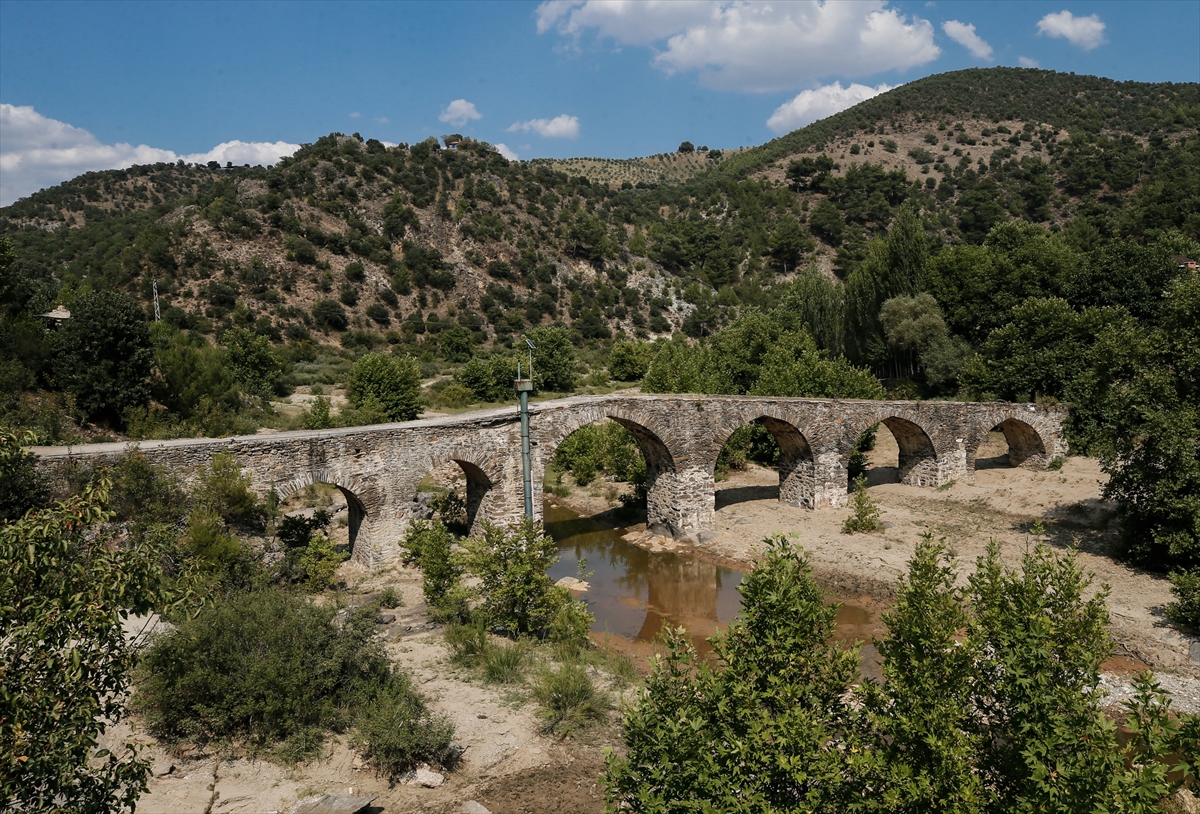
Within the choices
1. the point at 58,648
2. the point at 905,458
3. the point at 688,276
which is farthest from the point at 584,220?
the point at 58,648

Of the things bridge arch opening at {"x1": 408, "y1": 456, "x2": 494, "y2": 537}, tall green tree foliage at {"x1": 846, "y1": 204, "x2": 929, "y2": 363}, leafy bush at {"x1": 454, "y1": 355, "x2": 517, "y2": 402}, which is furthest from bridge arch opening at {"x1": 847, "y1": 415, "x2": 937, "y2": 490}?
leafy bush at {"x1": 454, "y1": 355, "x2": 517, "y2": 402}

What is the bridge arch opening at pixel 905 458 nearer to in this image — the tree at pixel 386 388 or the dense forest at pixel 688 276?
the dense forest at pixel 688 276

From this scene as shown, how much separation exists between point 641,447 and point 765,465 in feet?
32.3

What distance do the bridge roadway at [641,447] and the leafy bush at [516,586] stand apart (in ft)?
10.1

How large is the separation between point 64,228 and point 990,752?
63420 millimetres

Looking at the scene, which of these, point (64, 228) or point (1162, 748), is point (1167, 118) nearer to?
point (1162, 748)

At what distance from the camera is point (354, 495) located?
606 inches

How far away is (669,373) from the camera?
33719 millimetres

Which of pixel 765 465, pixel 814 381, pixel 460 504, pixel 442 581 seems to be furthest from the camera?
pixel 765 465

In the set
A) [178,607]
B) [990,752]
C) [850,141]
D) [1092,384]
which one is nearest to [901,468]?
[1092,384]

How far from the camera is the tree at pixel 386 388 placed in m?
28.6

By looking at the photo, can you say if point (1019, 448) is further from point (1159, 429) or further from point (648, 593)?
point (648, 593)

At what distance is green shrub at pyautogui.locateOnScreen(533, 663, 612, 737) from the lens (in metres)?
9.89

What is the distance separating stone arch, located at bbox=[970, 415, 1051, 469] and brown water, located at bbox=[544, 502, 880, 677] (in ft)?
43.1
